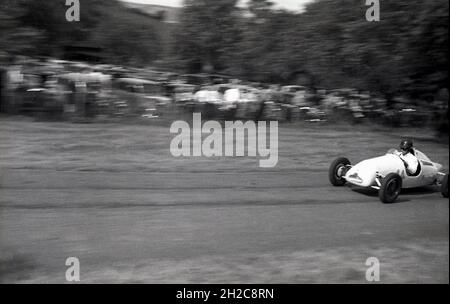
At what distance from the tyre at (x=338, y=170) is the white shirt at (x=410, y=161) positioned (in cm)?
72

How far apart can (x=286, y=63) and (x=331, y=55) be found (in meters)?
0.63

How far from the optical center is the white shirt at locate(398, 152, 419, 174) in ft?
21.9

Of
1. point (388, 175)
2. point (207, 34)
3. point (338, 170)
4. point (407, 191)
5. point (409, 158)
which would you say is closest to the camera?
point (388, 175)

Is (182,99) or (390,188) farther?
(182,99)

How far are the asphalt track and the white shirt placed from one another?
360 mm

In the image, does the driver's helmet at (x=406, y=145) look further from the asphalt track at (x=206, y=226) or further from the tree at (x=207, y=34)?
the tree at (x=207, y=34)

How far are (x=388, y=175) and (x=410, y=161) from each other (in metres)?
0.58

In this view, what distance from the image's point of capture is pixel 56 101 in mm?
7027

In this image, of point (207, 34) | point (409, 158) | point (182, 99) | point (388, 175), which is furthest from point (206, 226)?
point (409, 158)

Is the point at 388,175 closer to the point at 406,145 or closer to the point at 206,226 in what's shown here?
the point at 406,145

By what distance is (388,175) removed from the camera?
634 centimetres
